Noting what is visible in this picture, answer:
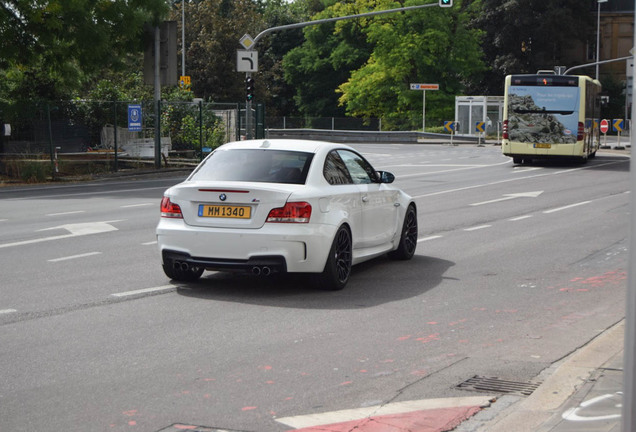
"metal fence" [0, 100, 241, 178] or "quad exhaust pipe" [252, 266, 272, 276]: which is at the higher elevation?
"metal fence" [0, 100, 241, 178]

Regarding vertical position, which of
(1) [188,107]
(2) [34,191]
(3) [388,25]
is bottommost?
(2) [34,191]

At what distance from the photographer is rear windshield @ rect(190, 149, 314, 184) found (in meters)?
9.84

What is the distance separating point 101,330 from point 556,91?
90.5ft

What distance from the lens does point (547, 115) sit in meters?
33.3

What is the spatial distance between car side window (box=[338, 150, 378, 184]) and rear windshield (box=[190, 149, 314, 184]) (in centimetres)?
75

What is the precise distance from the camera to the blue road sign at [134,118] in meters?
31.3

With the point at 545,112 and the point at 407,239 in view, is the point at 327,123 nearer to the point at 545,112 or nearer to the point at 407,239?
the point at 545,112

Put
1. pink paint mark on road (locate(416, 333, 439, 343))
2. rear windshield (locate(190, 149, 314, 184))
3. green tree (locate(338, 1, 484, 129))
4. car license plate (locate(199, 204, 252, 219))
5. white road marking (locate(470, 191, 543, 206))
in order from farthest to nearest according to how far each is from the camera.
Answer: green tree (locate(338, 1, 484, 129)), white road marking (locate(470, 191, 543, 206)), rear windshield (locate(190, 149, 314, 184)), car license plate (locate(199, 204, 252, 219)), pink paint mark on road (locate(416, 333, 439, 343))

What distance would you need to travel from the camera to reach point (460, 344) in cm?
759

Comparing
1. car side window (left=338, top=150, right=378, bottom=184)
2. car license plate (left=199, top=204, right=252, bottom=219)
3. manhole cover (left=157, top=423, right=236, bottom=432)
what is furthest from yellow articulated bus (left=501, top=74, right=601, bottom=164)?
manhole cover (left=157, top=423, right=236, bottom=432)

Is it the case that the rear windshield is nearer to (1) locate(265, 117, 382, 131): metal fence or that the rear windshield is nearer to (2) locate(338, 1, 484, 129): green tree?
(2) locate(338, 1, 484, 129): green tree

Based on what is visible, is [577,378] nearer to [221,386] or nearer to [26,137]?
[221,386]

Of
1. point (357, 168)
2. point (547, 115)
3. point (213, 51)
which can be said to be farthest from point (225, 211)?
point (213, 51)

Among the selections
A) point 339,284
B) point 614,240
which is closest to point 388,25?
point 614,240
